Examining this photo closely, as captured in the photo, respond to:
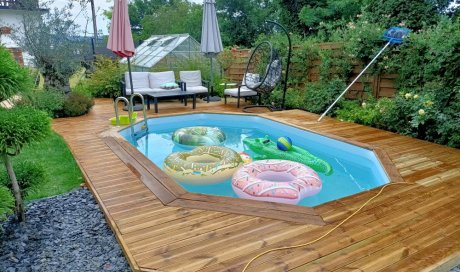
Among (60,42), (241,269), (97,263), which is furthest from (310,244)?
(60,42)

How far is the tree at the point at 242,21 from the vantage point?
1903cm

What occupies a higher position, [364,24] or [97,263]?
[364,24]

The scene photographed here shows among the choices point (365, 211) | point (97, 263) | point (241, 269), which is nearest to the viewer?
point (241, 269)

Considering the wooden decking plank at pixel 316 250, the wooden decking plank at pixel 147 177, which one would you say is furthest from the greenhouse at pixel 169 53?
the wooden decking plank at pixel 316 250

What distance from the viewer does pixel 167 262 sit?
203 cm

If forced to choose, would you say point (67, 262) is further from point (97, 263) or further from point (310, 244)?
point (310, 244)

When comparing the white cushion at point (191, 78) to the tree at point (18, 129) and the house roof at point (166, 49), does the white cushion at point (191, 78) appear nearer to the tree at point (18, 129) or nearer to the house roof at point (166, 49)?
the house roof at point (166, 49)

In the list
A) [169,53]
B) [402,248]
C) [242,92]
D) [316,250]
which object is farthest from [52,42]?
[402,248]

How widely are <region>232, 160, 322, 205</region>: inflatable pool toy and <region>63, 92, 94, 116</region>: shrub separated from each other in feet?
15.3

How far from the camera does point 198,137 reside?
5.17m

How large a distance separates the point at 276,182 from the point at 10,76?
8.23ft

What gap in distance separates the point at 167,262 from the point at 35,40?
6.32 m

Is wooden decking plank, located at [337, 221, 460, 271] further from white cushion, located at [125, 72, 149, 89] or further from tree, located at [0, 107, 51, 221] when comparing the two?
white cushion, located at [125, 72, 149, 89]

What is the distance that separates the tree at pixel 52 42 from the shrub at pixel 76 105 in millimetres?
361
